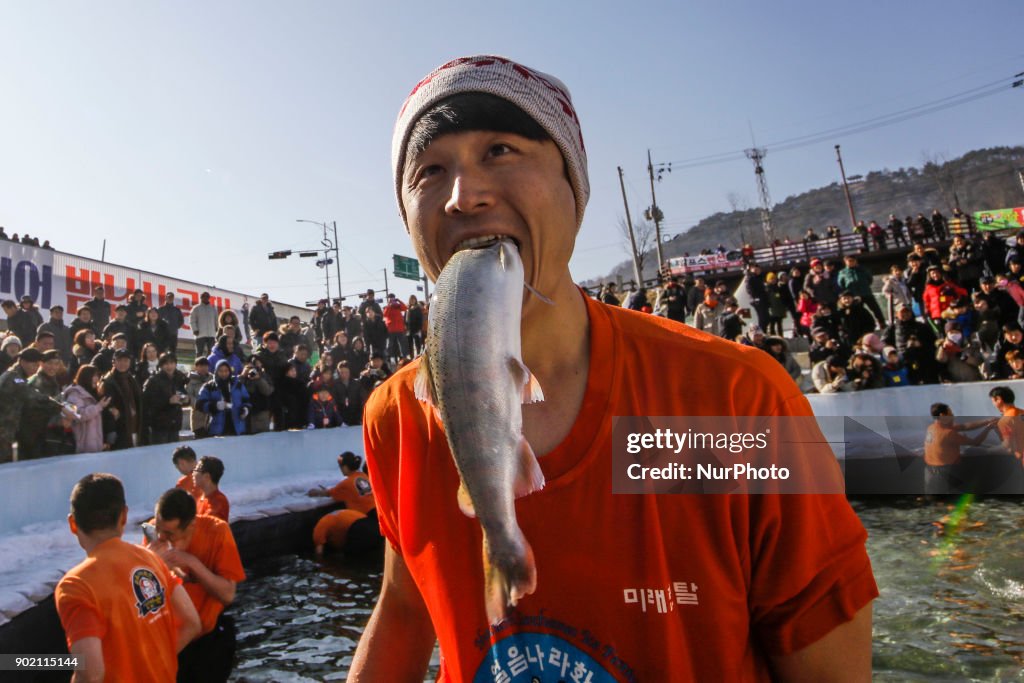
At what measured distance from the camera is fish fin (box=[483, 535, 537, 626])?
43.2 inches

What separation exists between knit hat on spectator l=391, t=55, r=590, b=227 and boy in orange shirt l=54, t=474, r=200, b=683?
4.39 m

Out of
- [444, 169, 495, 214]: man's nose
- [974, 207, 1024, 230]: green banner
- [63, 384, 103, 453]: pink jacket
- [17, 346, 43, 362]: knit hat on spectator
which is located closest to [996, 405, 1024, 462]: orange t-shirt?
[444, 169, 495, 214]: man's nose

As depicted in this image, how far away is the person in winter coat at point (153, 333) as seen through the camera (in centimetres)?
1366

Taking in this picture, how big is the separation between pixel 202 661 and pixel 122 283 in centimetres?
1294

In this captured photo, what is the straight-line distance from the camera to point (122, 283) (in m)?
17.4

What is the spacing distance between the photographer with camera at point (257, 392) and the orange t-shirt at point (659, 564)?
1373 centimetres

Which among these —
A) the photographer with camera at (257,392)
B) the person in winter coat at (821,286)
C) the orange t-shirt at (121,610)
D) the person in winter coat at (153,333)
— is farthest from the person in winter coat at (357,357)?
the orange t-shirt at (121,610)

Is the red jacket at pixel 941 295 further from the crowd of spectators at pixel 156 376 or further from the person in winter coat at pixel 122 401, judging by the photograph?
the person in winter coat at pixel 122 401

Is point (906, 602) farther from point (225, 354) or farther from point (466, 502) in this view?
point (225, 354)

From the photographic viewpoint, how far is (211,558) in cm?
725

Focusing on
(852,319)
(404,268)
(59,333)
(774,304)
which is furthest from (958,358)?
(404,268)

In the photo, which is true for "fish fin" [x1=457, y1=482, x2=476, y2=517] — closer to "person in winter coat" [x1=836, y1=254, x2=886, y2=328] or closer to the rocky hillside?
"person in winter coat" [x1=836, y1=254, x2=886, y2=328]

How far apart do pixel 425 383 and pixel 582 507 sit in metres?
0.54

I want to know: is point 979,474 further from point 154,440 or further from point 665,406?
point 154,440
